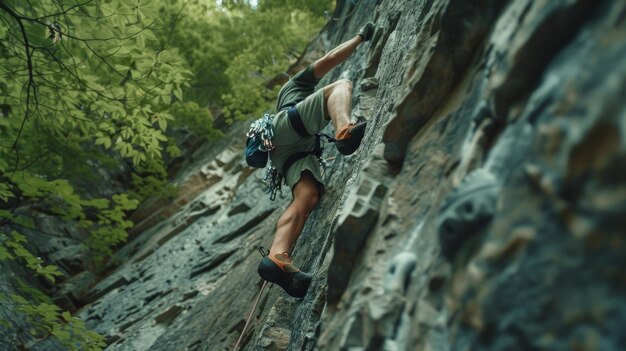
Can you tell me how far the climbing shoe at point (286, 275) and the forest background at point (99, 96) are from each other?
1.78 meters

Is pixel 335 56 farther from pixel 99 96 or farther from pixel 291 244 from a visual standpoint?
pixel 99 96

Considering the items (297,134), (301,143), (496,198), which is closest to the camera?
(496,198)

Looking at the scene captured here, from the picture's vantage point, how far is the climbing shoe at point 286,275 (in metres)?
3.55

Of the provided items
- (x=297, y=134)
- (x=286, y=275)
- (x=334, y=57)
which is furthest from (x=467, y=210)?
(x=334, y=57)

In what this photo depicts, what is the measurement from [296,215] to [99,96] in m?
2.20

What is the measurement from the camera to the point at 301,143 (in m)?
4.54

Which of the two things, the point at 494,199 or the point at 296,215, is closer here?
the point at 494,199

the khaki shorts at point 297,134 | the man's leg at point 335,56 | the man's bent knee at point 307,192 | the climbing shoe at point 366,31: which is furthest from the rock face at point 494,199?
the climbing shoe at point 366,31

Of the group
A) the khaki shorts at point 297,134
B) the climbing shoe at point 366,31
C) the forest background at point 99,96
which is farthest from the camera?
the climbing shoe at point 366,31

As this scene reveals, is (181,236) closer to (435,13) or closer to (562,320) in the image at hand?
(435,13)

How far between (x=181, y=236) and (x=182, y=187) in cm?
299

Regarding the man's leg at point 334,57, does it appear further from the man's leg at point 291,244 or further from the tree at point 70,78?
the tree at point 70,78

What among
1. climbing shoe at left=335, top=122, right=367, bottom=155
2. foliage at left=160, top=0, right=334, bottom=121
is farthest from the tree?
foliage at left=160, top=0, right=334, bottom=121

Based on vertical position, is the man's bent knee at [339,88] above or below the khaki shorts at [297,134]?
above
